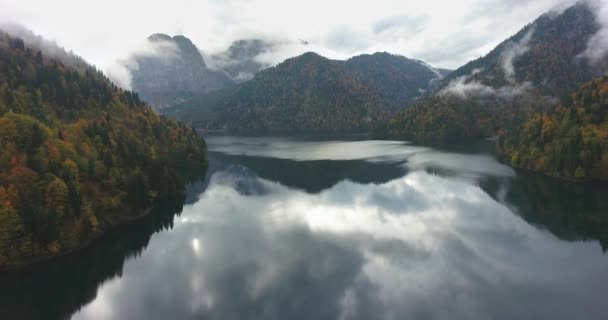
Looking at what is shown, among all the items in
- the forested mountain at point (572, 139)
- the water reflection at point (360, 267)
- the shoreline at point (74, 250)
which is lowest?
the water reflection at point (360, 267)

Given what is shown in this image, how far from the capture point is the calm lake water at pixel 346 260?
143ft

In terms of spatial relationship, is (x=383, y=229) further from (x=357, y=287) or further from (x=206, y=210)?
(x=206, y=210)

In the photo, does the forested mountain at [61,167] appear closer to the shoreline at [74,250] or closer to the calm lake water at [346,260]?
the shoreline at [74,250]

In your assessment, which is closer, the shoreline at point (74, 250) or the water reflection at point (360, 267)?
the water reflection at point (360, 267)

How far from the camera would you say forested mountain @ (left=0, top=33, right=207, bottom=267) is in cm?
5653

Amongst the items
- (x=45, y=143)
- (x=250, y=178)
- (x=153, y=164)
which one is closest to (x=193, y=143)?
(x=250, y=178)

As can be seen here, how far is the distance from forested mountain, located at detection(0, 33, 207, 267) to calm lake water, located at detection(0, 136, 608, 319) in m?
4.53

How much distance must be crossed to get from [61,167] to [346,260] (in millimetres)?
56272

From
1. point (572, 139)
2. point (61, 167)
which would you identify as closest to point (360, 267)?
point (61, 167)

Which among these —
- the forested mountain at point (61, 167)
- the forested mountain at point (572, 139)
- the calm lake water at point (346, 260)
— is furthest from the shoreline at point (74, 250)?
the forested mountain at point (572, 139)

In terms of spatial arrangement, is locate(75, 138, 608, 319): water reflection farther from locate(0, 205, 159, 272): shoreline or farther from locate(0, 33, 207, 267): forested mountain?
locate(0, 33, 207, 267): forested mountain

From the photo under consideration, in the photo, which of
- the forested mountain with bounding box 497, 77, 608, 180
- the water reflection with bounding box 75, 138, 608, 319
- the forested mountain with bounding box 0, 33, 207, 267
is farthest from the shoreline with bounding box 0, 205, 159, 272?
the forested mountain with bounding box 497, 77, 608, 180

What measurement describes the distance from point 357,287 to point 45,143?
6571cm

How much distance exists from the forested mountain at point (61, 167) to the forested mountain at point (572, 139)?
366 feet
